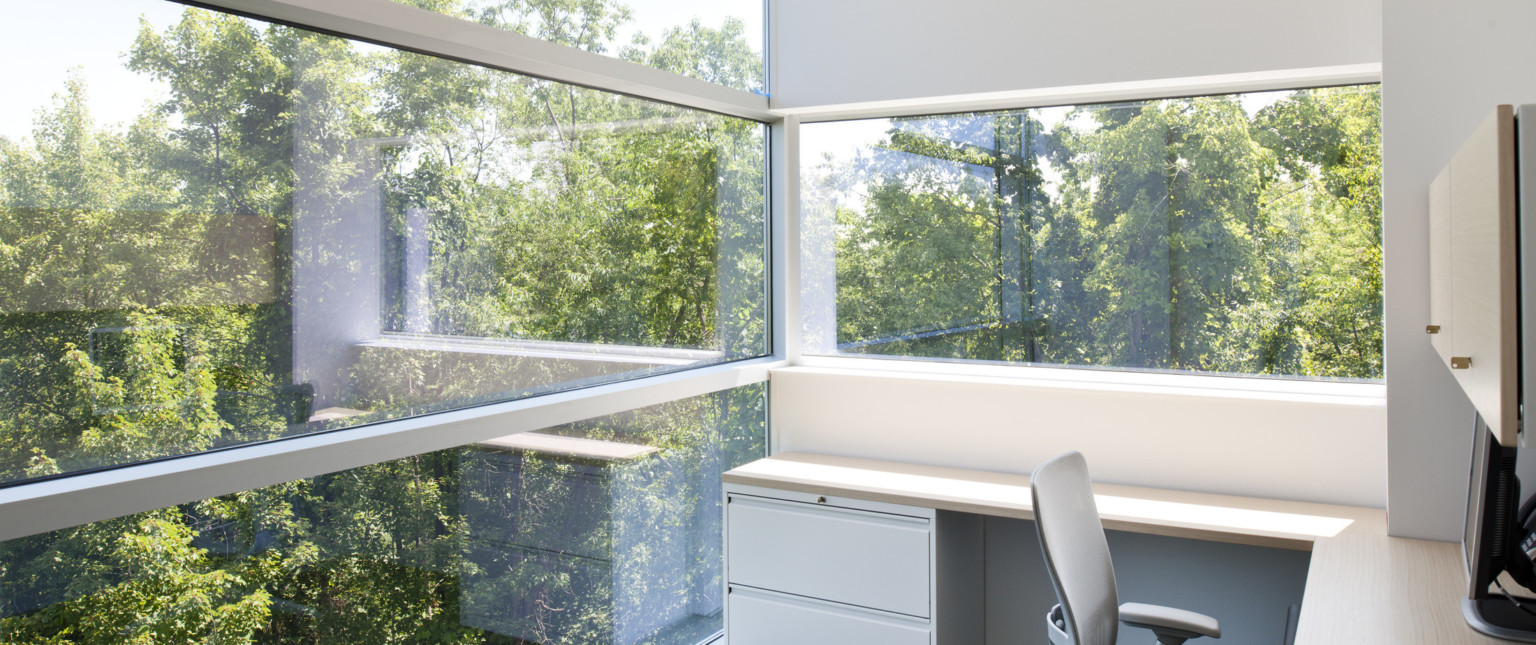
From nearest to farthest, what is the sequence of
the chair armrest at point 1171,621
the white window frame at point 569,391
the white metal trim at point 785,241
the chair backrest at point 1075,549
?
the white window frame at point 569,391, the chair backrest at point 1075,549, the chair armrest at point 1171,621, the white metal trim at point 785,241

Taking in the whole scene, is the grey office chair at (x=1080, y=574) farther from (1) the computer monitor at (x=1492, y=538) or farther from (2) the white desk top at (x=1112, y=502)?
(1) the computer monitor at (x=1492, y=538)

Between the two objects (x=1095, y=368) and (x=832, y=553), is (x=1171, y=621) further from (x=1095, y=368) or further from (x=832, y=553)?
(x=1095, y=368)

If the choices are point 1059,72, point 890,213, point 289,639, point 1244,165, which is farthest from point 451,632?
point 1244,165

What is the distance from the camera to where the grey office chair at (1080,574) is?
6.91ft

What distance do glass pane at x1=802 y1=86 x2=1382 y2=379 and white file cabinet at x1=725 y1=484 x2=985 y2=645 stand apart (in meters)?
0.91

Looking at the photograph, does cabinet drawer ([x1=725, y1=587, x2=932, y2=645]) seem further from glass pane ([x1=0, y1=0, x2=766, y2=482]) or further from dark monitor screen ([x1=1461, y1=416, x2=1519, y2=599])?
dark monitor screen ([x1=1461, y1=416, x2=1519, y2=599])

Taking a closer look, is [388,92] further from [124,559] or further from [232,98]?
[124,559]

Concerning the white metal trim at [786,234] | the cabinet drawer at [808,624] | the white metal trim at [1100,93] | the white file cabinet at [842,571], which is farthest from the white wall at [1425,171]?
the white metal trim at [786,234]

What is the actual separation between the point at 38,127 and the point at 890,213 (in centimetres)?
284

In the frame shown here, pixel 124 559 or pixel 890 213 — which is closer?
pixel 124 559

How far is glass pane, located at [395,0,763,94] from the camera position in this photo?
2.66 m

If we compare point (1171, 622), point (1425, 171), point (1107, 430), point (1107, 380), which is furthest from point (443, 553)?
point (1425, 171)

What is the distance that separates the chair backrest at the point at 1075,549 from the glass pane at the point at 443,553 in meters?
1.53

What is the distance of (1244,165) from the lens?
3113 millimetres
